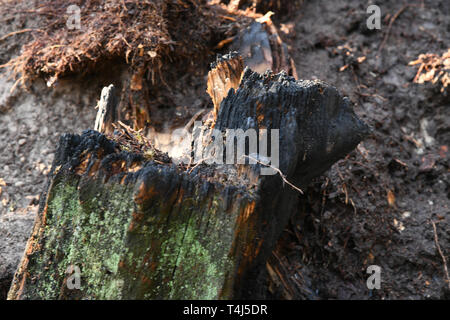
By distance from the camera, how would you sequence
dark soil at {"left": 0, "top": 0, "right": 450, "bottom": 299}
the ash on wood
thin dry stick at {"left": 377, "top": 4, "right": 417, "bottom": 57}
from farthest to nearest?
thin dry stick at {"left": 377, "top": 4, "right": 417, "bottom": 57} → dark soil at {"left": 0, "top": 0, "right": 450, "bottom": 299} → the ash on wood

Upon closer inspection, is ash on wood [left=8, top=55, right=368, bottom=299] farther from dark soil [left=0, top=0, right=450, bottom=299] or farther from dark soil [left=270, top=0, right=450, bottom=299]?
dark soil [left=270, top=0, right=450, bottom=299]

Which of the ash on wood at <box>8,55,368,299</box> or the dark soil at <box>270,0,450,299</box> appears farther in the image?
the dark soil at <box>270,0,450,299</box>

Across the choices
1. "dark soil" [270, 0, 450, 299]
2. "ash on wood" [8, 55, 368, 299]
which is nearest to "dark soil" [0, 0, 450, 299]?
"dark soil" [270, 0, 450, 299]

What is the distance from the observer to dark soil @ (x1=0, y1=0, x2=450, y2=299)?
136 inches

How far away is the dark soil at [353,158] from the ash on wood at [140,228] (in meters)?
0.89

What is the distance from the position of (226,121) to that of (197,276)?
34.4 inches

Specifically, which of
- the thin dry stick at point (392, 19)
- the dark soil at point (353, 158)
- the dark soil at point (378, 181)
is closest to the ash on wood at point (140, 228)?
the dark soil at point (353, 158)

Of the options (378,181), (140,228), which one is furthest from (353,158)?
(140,228)

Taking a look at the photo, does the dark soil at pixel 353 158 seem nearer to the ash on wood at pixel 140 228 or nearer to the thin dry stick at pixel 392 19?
the thin dry stick at pixel 392 19

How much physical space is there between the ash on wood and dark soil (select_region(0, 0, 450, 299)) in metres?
0.89

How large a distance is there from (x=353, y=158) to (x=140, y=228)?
7.37 ft

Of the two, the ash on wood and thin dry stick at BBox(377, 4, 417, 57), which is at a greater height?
thin dry stick at BBox(377, 4, 417, 57)

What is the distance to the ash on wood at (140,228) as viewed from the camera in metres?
2.22

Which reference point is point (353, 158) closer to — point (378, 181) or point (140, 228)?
point (378, 181)
